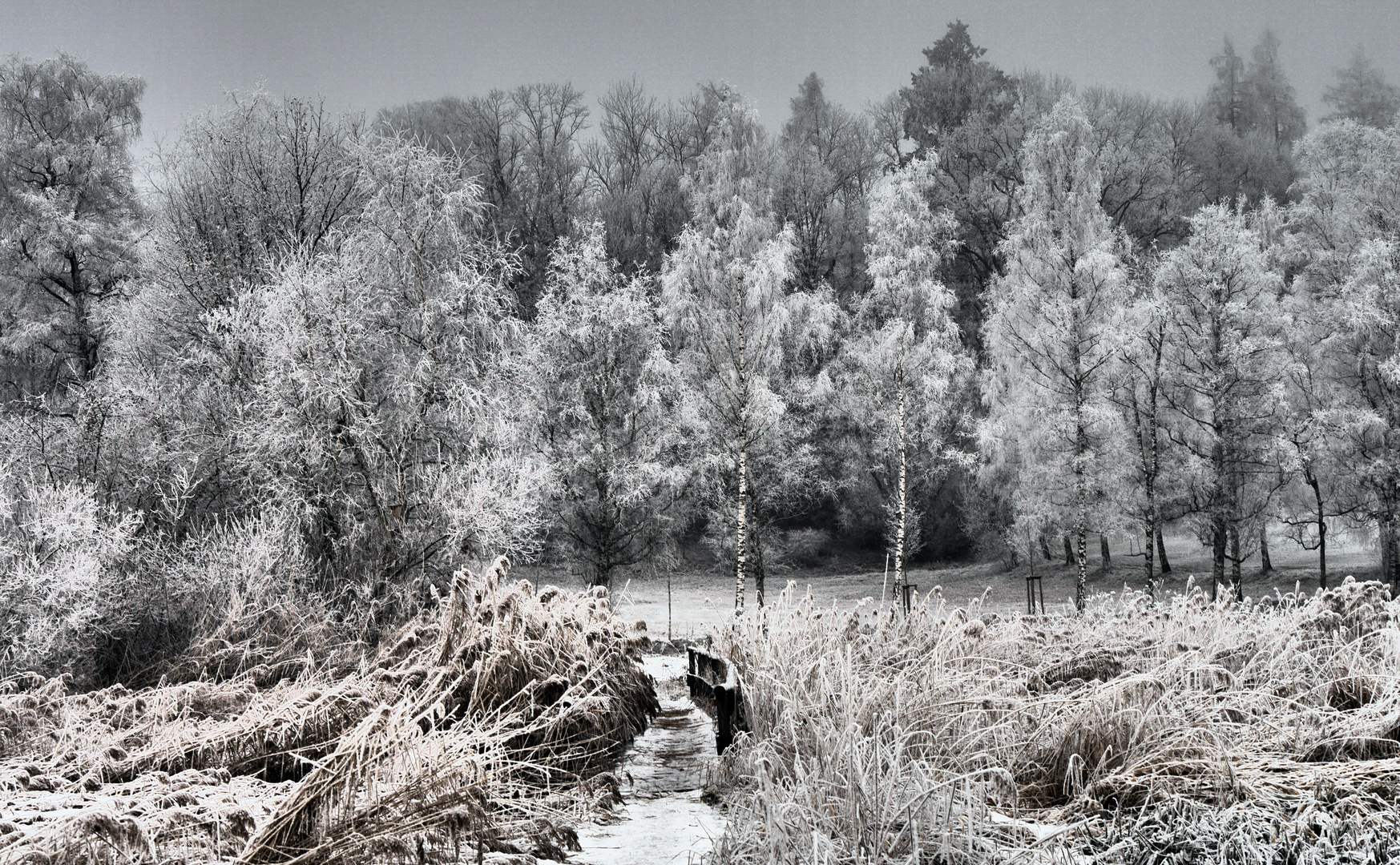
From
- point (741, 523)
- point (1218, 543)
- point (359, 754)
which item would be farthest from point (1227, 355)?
point (359, 754)

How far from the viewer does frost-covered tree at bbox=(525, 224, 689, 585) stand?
19.1 m

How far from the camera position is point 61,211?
19.6 m

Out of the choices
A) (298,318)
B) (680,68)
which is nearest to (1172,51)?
(680,68)

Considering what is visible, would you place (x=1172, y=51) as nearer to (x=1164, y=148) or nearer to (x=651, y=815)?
(x=1164, y=148)

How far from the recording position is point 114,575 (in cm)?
821

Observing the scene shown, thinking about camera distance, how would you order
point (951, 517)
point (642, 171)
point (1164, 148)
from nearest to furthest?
1. point (951, 517)
2. point (1164, 148)
3. point (642, 171)

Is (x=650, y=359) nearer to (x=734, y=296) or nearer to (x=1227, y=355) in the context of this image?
(x=734, y=296)

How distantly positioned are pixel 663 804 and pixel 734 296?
14.9 meters

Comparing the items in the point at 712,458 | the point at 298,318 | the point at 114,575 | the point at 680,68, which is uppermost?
the point at 680,68

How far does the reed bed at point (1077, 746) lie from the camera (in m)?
3.67

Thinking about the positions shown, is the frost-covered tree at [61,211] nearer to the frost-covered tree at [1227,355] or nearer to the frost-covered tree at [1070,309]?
the frost-covered tree at [1070,309]

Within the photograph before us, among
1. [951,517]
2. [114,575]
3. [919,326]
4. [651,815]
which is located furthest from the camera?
[951,517]

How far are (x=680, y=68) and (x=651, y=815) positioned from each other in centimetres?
4620

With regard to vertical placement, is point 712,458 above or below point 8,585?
above
